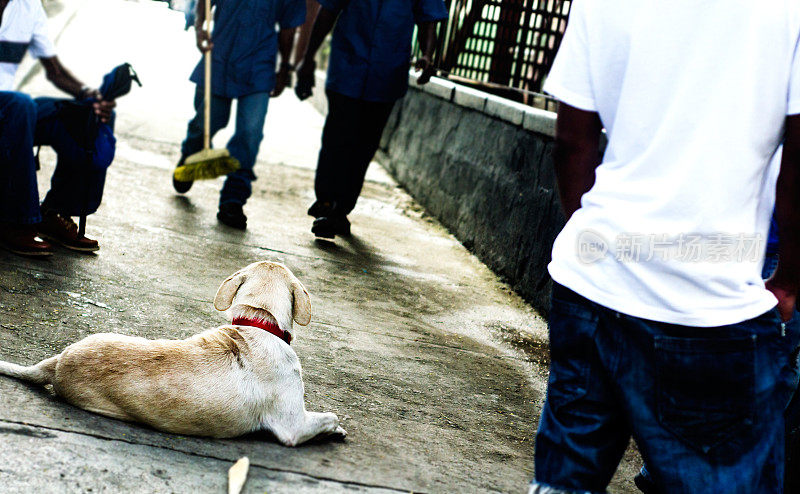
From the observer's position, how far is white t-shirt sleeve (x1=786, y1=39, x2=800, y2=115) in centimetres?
176

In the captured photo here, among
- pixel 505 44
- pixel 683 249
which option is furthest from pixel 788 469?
pixel 505 44

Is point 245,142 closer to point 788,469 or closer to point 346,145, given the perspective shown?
point 346,145

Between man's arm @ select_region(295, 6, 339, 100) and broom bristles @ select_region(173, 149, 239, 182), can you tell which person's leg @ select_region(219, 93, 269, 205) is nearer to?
broom bristles @ select_region(173, 149, 239, 182)

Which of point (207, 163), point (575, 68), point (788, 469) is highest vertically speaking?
point (575, 68)

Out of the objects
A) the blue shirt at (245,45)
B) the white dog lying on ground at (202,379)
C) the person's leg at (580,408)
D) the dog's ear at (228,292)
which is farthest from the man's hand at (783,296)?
the blue shirt at (245,45)

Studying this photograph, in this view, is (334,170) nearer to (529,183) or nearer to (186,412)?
(529,183)

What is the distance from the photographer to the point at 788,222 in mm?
1945

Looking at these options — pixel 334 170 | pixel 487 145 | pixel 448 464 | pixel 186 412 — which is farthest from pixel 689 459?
pixel 487 145

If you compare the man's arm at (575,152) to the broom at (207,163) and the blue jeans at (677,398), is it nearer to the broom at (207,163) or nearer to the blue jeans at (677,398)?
the blue jeans at (677,398)

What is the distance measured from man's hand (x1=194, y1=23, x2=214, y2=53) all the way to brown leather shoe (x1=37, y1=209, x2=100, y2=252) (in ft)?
6.01

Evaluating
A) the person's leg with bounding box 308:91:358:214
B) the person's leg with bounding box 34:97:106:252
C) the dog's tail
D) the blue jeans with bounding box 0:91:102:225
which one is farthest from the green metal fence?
the dog's tail

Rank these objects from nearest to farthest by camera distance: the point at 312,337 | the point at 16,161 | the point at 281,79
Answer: the point at 312,337 → the point at 16,161 → the point at 281,79

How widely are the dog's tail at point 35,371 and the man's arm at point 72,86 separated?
2.18 m

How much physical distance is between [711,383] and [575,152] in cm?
60
